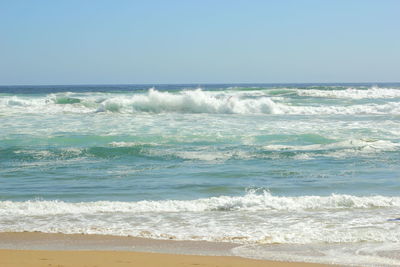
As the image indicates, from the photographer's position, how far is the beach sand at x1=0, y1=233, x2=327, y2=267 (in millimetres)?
5195

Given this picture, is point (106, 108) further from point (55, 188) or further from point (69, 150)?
point (55, 188)

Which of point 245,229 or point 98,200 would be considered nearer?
point 245,229

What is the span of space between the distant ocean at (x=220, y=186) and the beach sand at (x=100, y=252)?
29 centimetres

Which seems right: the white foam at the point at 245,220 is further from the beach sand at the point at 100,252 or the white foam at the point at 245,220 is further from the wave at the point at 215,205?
the beach sand at the point at 100,252

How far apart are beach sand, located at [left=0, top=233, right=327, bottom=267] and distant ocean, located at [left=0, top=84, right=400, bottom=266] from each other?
0.94ft

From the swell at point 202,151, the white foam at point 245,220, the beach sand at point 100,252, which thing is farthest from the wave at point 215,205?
the swell at point 202,151

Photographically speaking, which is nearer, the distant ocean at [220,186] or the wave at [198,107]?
the distant ocean at [220,186]

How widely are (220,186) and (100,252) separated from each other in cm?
444

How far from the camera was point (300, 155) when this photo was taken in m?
13.4

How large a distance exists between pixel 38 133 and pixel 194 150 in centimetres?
630

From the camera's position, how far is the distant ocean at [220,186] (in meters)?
6.54

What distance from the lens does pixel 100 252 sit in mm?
5680

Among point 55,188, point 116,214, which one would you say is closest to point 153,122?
point 55,188

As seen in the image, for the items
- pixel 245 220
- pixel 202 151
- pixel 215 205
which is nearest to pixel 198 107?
pixel 202 151
